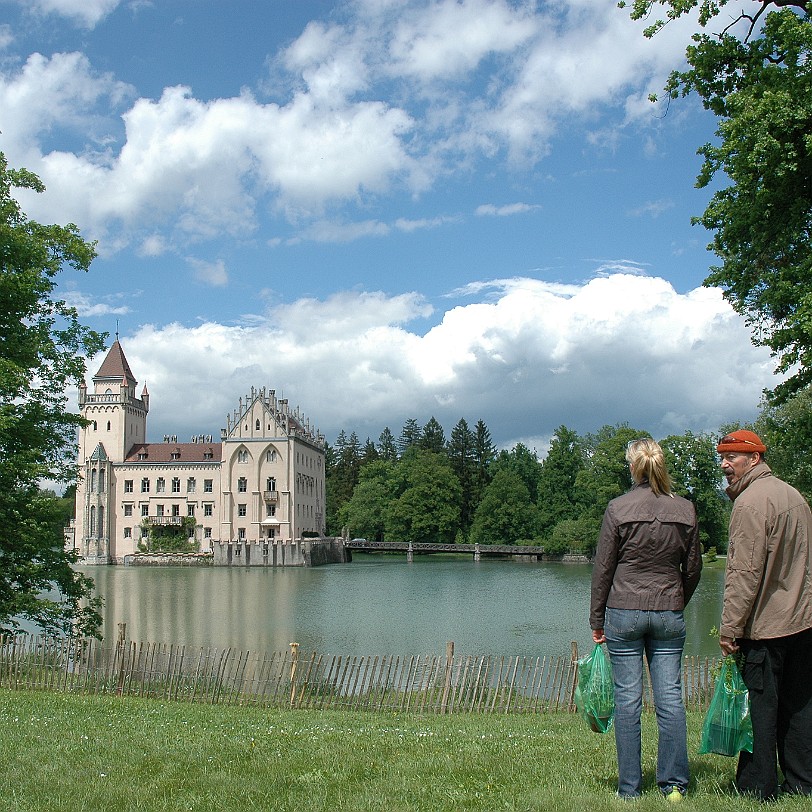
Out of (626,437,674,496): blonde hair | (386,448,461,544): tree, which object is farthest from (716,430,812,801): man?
(386,448,461,544): tree

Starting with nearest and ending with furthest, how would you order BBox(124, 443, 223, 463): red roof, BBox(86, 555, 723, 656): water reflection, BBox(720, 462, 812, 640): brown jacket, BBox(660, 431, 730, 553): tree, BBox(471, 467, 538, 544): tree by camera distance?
BBox(720, 462, 812, 640): brown jacket < BBox(86, 555, 723, 656): water reflection < BBox(660, 431, 730, 553): tree < BBox(124, 443, 223, 463): red roof < BBox(471, 467, 538, 544): tree

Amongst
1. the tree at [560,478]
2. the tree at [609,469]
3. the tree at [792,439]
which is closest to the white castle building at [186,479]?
the tree at [560,478]

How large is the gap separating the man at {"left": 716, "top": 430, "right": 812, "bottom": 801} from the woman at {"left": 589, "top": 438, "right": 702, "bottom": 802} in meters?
0.28

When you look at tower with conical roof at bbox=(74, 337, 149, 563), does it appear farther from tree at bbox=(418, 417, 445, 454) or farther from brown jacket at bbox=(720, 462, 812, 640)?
brown jacket at bbox=(720, 462, 812, 640)

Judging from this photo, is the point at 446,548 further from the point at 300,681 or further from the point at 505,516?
the point at 300,681

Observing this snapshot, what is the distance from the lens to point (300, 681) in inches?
534

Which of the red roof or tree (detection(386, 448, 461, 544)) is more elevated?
the red roof

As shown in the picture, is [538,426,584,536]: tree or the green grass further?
[538,426,584,536]: tree

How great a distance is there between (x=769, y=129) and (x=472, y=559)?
79.8 metres

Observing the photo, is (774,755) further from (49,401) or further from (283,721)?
(49,401)

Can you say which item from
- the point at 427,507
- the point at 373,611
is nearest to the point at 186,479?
the point at 427,507

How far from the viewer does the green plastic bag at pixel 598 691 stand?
5223 millimetres

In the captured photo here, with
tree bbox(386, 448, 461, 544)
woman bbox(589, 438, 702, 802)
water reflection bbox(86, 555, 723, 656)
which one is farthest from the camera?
tree bbox(386, 448, 461, 544)

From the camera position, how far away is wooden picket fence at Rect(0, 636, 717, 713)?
12961 mm
